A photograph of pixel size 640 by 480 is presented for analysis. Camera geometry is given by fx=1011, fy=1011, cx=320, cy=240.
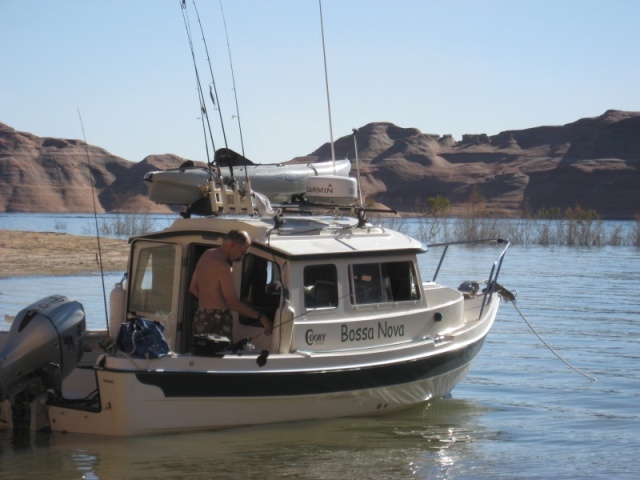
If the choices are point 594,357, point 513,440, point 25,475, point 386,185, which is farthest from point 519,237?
point 386,185

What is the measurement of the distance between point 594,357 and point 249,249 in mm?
8473

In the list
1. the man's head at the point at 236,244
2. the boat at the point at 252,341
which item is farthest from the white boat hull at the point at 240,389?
the man's head at the point at 236,244

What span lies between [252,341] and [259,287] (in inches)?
23.9

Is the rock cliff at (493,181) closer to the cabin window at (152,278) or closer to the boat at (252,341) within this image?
the boat at (252,341)

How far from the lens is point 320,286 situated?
991 centimetres

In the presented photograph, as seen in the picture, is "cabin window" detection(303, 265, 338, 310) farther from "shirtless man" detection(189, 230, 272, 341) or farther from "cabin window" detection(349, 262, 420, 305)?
"shirtless man" detection(189, 230, 272, 341)

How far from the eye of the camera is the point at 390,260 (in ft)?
34.7

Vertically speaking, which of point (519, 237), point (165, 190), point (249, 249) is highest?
point (165, 190)

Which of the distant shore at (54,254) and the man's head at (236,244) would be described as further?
the distant shore at (54,254)

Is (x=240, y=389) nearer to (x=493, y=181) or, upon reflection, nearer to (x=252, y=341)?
(x=252, y=341)

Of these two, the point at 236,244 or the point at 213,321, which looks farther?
the point at 213,321

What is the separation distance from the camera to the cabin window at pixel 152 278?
10.2 m

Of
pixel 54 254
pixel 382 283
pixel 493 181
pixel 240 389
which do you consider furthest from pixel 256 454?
pixel 493 181

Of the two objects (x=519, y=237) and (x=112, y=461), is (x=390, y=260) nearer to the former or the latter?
(x=112, y=461)
